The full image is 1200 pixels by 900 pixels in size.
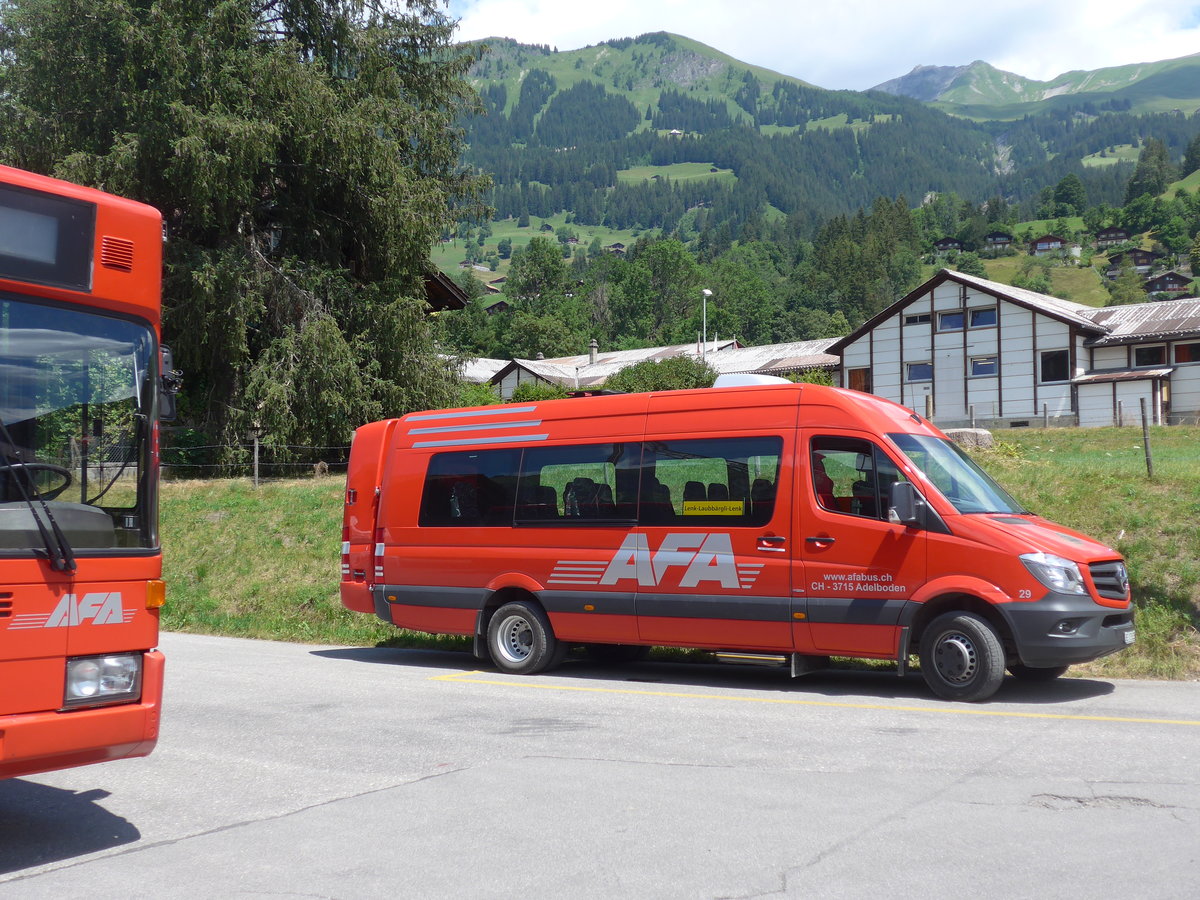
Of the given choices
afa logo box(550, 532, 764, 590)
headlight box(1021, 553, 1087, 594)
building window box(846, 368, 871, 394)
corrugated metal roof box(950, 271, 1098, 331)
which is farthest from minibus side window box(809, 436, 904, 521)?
building window box(846, 368, 871, 394)

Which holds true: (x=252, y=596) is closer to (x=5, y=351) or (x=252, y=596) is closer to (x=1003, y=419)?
(x=5, y=351)

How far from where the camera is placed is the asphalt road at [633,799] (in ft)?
16.4

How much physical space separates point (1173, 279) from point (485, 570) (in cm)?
14895

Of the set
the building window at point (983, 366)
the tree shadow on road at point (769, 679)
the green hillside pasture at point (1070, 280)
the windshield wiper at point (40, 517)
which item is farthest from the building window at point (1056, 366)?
the green hillside pasture at point (1070, 280)

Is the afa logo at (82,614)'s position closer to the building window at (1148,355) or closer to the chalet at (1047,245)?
the building window at (1148,355)

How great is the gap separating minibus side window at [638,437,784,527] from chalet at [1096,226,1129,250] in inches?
7327

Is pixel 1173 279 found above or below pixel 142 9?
above

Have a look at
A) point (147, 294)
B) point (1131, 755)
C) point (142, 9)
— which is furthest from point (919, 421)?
point (142, 9)

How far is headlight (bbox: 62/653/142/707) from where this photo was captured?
212 inches

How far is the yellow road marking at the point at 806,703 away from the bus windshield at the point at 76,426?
18.1 ft

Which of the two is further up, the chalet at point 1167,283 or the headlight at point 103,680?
the chalet at point 1167,283

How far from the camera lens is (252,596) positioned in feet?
58.4

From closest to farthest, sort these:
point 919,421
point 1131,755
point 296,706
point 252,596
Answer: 1. point 1131,755
2. point 296,706
3. point 919,421
4. point 252,596

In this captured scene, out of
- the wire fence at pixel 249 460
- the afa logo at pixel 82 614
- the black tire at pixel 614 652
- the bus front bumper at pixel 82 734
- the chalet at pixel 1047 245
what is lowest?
the black tire at pixel 614 652
